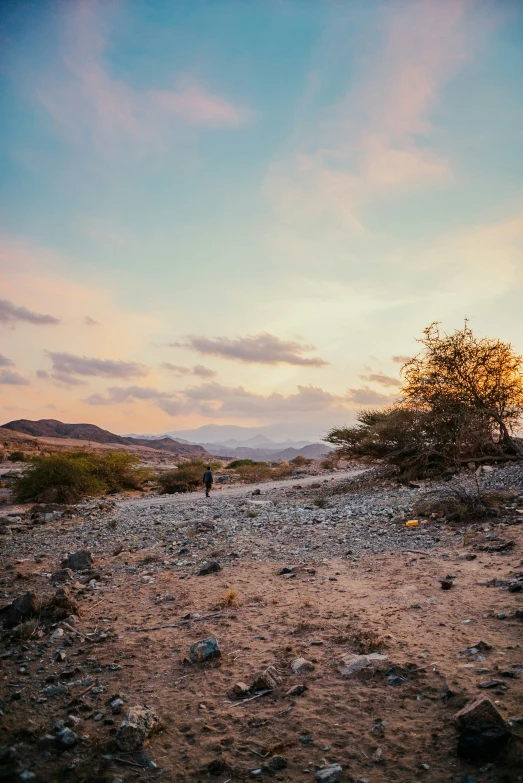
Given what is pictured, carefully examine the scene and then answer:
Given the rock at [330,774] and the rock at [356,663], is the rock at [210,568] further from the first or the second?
the rock at [330,774]

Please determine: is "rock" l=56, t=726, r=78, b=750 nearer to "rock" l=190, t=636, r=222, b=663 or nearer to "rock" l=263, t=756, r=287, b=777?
"rock" l=190, t=636, r=222, b=663

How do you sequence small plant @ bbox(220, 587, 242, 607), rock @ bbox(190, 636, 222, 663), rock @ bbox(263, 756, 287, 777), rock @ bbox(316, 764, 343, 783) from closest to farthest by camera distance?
rock @ bbox(316, 764, 343, 783), rock @ bbox(263, 756, 287, 777), rock @ bbox(190, 636, 222, 663), small plant @ bbox(220, 587, 242, 607)

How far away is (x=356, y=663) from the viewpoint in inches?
167

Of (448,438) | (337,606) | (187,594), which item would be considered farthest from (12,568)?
(448,438)

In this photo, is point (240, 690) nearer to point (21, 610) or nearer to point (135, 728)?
point (135, 728)

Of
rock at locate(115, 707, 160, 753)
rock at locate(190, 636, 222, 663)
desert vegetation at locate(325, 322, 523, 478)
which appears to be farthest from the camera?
desert vegetation at locate(325, 322, 523, 478)

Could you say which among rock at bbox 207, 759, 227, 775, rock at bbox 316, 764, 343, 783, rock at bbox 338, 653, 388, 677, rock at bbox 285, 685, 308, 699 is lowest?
rock at bbox 207, 759, 227, 775

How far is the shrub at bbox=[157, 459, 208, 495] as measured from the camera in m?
25.5

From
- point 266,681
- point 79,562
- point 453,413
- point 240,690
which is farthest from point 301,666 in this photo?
point 453,413

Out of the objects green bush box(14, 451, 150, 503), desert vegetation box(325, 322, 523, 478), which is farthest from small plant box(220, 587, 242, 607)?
green bush box(14, 451, 150, 503)

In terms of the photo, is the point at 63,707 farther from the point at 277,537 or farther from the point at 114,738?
the point at 277,537

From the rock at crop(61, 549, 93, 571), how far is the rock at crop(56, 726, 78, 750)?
508 centimetres

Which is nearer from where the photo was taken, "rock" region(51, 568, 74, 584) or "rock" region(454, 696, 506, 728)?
"rock" region(454, 696, 506, 728)

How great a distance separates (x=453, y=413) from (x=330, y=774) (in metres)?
15.7
